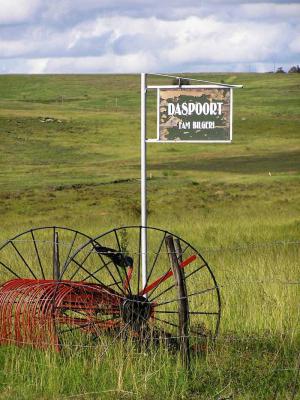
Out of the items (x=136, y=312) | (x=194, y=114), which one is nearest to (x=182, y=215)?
(x=194, y=114)

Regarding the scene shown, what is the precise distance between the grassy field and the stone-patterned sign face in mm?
1374

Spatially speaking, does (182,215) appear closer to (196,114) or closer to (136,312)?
(196,114)

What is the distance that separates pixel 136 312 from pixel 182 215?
50.8 ft

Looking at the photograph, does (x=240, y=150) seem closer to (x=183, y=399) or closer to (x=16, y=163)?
(x=16, y=163)

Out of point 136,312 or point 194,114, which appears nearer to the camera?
point 136,312

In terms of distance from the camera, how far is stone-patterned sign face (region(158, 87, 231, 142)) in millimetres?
11047

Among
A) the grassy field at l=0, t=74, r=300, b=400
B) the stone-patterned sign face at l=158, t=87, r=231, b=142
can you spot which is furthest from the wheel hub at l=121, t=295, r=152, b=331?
the stone-patterned sign face at l=158, t=87, r=231, b=142

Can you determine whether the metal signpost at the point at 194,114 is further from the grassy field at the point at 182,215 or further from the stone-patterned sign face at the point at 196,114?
the grassy field at the point at 182,215

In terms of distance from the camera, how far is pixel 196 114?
11.1m

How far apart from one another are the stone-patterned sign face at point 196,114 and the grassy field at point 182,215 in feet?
4.51

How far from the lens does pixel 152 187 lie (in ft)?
123

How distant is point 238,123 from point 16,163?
31971mm

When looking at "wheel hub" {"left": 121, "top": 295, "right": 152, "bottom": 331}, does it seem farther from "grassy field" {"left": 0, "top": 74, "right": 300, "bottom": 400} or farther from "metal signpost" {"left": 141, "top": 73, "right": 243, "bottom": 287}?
"metal signpost" {"left": 141, "top": 73, "right": 243, "bottom": 287}

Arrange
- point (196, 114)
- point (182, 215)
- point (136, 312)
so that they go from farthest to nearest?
point (182, 215) → point (196, 114) → point (136, 312)
